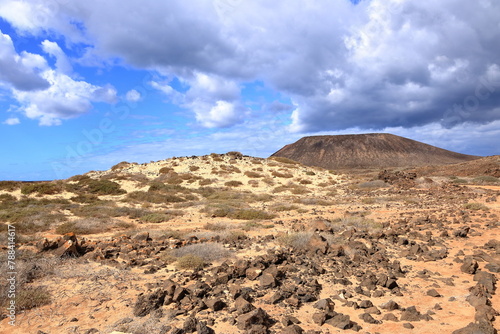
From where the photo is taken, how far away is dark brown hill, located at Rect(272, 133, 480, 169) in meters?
76.1

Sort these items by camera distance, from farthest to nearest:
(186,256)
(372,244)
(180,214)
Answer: (180,214)
(372,244)
(186,256)

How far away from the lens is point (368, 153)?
8031 centimetres

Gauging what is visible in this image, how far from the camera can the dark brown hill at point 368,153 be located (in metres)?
76.1

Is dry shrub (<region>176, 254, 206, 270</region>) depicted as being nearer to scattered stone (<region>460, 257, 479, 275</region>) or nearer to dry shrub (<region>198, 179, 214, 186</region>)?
scattered stone (<region>460, 257, 479, 275</region>)

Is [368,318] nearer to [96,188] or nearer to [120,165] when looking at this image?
[96,188]

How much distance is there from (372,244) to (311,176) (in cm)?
2968

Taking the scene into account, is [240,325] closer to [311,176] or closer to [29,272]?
[29,272]

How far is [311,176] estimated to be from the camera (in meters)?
38.0

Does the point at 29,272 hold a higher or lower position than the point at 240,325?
higher

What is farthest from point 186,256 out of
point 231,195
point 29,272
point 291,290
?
point 231,195

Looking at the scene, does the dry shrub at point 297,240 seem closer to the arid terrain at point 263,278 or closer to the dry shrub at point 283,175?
the arid terrain at point 263,278

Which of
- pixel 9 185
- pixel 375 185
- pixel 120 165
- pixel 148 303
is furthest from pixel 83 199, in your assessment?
pixel 120 165

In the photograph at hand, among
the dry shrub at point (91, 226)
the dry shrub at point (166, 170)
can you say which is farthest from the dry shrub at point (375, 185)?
the dry shrub at point (166, 170)

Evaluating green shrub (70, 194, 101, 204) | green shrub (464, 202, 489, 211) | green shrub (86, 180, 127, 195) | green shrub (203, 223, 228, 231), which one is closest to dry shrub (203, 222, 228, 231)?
green shrub (203, 223, 228, 231)
